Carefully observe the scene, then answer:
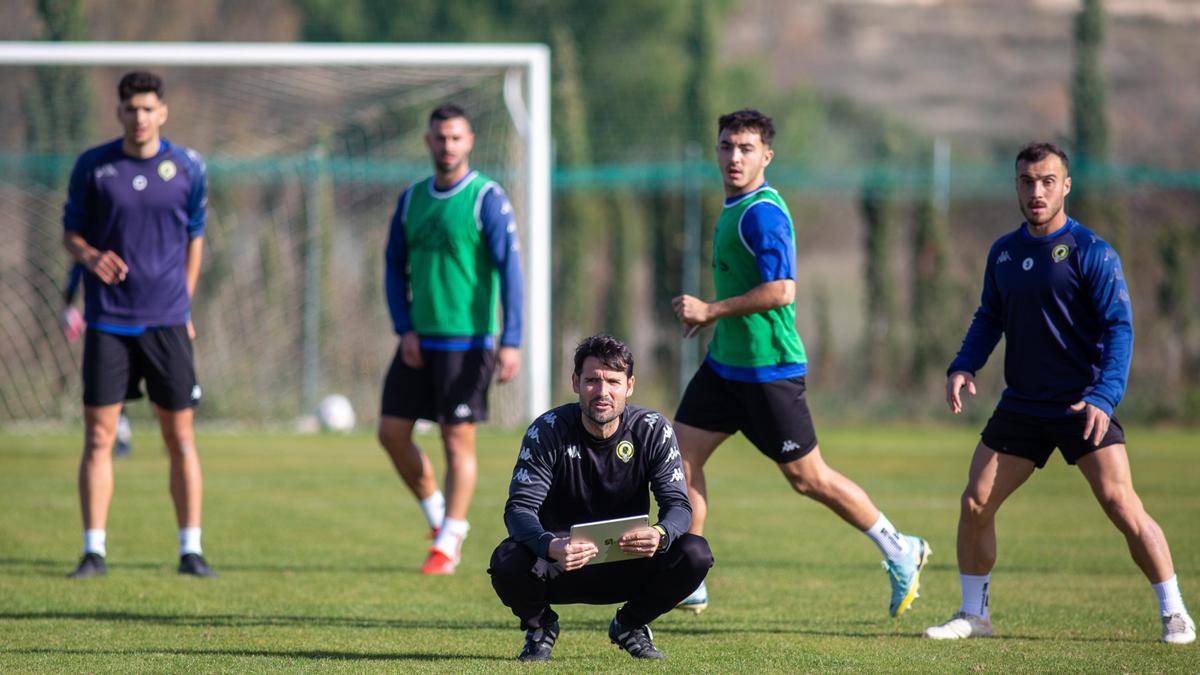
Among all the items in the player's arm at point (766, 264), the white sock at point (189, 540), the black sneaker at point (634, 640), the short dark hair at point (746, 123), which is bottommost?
the white sock at point (189, 540)

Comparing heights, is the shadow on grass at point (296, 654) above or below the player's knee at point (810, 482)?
below

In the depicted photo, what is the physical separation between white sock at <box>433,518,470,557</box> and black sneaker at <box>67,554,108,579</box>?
1768 mm

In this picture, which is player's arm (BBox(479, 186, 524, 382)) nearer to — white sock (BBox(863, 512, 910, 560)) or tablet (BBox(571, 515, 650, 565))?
white sock (BBox(863, 512, 910, 560))

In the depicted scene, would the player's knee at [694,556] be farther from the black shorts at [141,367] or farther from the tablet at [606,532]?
the black shorts at [141,367]

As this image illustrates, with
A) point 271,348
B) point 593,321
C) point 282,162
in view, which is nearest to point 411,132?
point 282,162

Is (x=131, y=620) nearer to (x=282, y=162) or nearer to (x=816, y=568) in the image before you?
(x=816, y=568)

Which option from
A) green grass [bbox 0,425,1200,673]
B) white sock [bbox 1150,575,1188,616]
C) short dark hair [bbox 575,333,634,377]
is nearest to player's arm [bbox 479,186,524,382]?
green grass [bbox 0,425,1200,673]

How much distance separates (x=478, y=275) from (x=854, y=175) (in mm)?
13523

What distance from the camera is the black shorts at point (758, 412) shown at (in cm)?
711

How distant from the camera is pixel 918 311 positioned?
21734 mm

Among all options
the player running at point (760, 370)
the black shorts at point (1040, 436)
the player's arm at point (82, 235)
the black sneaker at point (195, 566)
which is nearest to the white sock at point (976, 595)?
the player running at point (760, 370)

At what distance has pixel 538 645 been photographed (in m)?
5.96

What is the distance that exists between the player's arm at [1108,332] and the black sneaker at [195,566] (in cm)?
461

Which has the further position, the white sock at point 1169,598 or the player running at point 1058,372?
the white sock at point 1169,598
